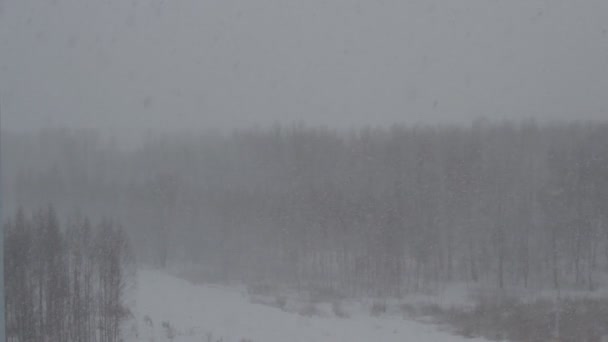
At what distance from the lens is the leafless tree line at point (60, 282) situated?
496 cm

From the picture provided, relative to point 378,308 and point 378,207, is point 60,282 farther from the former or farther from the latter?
point 378,207

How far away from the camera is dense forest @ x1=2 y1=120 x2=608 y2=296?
953cm

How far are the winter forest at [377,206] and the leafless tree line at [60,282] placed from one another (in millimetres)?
2447

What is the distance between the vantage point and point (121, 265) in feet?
20.1

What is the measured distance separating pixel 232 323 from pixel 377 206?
16.7 feet

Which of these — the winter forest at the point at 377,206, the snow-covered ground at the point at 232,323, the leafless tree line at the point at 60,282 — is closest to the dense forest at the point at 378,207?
the winter forest at the point at 377,206

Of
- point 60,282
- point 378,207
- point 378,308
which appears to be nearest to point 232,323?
point 60,282

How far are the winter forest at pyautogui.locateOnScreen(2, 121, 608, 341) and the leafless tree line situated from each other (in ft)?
8.03

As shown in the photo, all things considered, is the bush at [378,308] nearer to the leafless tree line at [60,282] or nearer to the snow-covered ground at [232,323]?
the snow-covered ground at [232,323]

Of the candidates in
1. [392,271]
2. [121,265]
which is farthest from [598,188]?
[121,265]

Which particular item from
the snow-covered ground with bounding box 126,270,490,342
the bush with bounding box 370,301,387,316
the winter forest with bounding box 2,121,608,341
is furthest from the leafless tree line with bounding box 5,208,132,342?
the bush with bounding box 370,301,387,316

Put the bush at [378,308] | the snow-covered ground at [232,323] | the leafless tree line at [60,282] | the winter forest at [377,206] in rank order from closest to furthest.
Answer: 1. the leafless tree line at [60,282]
2. the snow-covered ground at [232,323]
3. the bush at [378,308]
4. the winter forest at [377,206]

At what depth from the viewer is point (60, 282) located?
5344 mm

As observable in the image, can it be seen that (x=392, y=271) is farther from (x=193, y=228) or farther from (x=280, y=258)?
(x=193, y=228)
